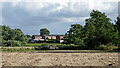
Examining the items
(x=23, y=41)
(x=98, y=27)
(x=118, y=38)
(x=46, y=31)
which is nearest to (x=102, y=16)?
(x=98, y=27)

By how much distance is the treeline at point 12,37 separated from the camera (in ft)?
182

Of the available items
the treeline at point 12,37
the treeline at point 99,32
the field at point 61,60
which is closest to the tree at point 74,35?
the treeline at point 99,32

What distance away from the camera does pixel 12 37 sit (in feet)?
189

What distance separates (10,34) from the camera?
58.8m

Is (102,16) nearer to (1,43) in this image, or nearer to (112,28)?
(112,28)

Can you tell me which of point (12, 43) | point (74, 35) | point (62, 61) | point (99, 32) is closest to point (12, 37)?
point (12, 43)

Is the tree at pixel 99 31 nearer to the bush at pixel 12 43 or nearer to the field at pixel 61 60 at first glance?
the bush at pixel 12 43

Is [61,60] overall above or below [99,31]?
below

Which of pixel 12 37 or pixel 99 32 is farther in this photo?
pixel 12 37

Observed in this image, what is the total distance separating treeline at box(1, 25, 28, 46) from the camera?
5550 centimetres

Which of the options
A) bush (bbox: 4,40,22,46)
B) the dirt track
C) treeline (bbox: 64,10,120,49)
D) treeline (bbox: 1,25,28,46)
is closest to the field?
the dirt track

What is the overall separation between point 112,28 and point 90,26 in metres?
5.66

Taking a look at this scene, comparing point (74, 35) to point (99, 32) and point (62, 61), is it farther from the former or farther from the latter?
point (62, 61)

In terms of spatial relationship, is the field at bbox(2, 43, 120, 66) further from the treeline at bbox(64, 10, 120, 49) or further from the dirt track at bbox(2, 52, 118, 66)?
the treeline at bbox(64, 10, 120, 49)
